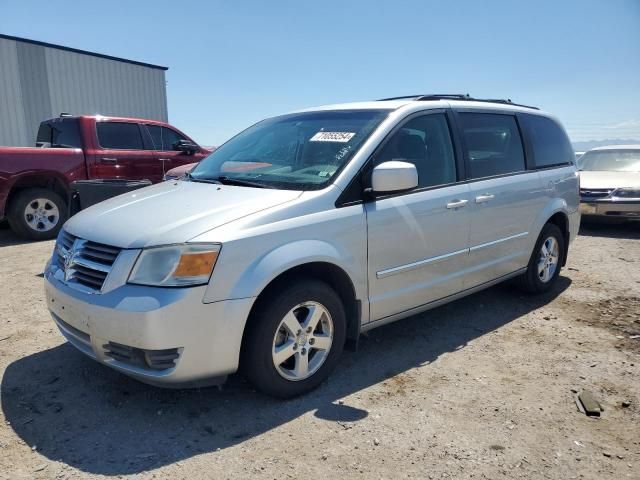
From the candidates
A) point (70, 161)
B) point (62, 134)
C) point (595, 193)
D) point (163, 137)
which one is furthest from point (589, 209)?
point (62, 134)

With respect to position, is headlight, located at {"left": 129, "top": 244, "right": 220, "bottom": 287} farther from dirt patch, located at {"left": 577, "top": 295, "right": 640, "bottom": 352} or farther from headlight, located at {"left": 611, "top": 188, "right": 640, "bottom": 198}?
headlight, located at {"left": 611, "top": 188, "right": 640, "bottom": 198}

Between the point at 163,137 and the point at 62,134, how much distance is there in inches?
63.9

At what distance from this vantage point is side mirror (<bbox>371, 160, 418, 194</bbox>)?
3.11 metres

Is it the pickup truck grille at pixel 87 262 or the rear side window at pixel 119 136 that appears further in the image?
the rear side window at pixel 119 136

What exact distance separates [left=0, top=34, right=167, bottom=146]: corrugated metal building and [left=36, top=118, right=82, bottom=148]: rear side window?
7787mm

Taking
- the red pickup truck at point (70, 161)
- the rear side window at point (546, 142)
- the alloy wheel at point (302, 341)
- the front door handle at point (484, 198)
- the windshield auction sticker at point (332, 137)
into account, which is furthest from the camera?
the red pickup truck at point (70, 161)

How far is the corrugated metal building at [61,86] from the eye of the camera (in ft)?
47.7

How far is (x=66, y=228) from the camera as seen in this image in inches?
127

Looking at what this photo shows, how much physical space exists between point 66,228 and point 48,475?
153 centimetres

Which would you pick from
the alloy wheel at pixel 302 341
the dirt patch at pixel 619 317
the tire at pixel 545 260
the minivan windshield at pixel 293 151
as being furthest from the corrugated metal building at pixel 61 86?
the dirt patch at pixel 619 317

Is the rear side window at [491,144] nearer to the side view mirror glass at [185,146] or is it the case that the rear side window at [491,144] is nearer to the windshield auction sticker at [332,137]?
the windshield auction sticker at [332,137]

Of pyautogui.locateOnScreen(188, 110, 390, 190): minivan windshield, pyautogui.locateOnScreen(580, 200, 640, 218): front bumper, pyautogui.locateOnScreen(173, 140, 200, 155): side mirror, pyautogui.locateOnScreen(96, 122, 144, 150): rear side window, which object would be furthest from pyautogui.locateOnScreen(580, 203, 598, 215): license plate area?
pyautogui.locateOnScreen(96, 122, 144, 150): rear side window

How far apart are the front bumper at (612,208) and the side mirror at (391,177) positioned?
673cm

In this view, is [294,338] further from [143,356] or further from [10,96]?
[10,96]
